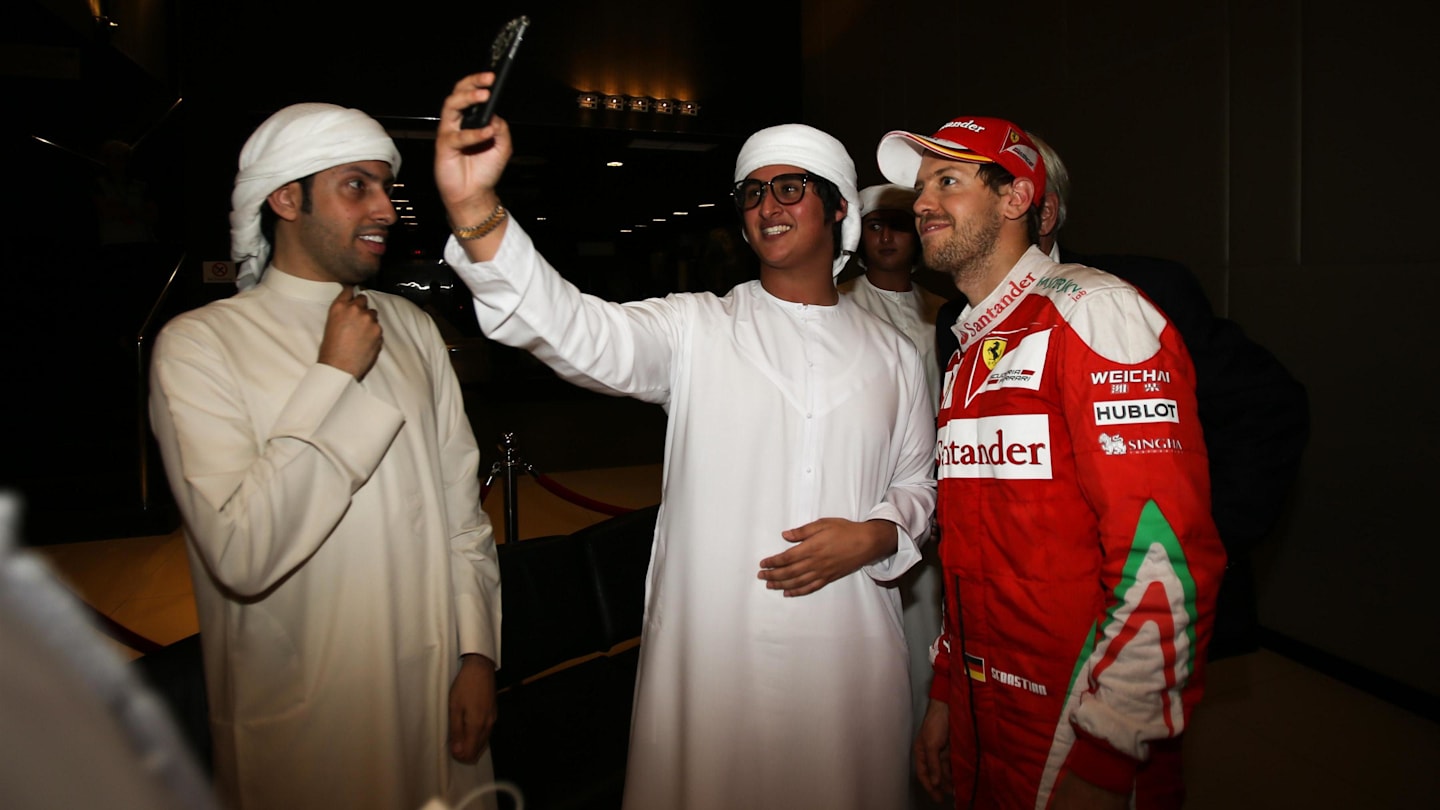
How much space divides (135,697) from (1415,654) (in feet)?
15.9

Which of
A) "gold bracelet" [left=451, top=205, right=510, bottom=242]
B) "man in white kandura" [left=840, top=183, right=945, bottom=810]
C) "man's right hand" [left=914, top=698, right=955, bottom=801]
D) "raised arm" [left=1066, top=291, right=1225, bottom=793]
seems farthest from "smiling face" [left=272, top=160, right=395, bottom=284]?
"man in white kandura" [left=840, top=183, right=945, bottom=810]

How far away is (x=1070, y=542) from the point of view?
5.32ft

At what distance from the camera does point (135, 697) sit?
31 cm

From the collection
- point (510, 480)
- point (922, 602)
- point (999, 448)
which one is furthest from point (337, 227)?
point (922, 602)

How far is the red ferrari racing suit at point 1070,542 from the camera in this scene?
1.44 m

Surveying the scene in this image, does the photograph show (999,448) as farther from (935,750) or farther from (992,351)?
(935,750)

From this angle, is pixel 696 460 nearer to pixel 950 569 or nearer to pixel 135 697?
pixel 950 569

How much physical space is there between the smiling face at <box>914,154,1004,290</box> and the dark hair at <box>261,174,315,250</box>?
1.48m

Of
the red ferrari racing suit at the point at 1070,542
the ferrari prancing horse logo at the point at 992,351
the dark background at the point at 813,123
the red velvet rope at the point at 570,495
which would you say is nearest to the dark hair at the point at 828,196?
the red ferrari racing suit at the point at 1070,542

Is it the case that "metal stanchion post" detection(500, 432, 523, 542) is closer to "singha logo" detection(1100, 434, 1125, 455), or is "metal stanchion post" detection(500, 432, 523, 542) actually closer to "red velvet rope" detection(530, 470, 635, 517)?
"red velvet rope" detection(530, 470, 635, 517)

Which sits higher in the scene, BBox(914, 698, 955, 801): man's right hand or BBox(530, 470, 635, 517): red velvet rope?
BBox(530, 470, 635, 517): red velvet rope

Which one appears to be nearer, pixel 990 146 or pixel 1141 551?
pixel 1141 551

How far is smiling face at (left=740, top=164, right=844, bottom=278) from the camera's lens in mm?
2119

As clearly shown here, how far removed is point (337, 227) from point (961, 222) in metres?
1.49
